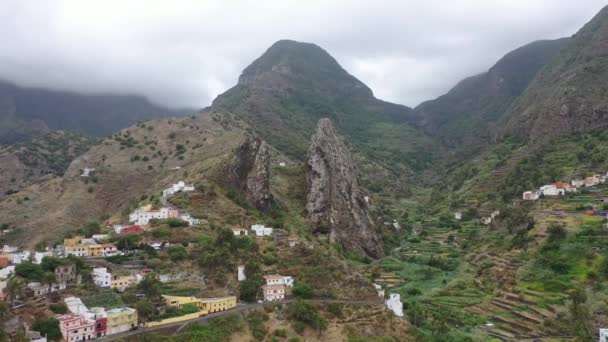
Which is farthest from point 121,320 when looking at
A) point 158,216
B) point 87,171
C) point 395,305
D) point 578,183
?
point 578,183

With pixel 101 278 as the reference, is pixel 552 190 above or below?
above

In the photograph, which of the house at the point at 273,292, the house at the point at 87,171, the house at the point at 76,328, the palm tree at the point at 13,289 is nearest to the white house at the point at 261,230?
the house at the point at 273,292

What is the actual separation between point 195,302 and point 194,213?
21.7m

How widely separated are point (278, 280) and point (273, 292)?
2.07 metres

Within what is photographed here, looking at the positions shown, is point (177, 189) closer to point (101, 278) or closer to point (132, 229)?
point (132, 229)

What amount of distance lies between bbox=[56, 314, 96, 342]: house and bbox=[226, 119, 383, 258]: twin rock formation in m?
39.5

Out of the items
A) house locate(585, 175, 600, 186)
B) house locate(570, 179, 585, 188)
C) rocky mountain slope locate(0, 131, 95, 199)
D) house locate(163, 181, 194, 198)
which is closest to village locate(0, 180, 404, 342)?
house locate(163, 181, 194, 198)

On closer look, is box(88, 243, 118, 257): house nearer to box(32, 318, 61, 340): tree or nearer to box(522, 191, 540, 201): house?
box(32, 318, 61, 340): tree

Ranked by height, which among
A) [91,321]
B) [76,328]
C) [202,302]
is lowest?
[202,302]

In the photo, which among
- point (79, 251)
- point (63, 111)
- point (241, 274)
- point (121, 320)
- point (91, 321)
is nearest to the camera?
point (91, 321)

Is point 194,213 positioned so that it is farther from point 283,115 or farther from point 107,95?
point 107,95

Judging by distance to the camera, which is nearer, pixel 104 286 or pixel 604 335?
pixel 604 335

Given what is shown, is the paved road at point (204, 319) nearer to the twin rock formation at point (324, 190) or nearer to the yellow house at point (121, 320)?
the yellow house at point (121, 320)

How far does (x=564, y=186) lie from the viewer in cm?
8006
